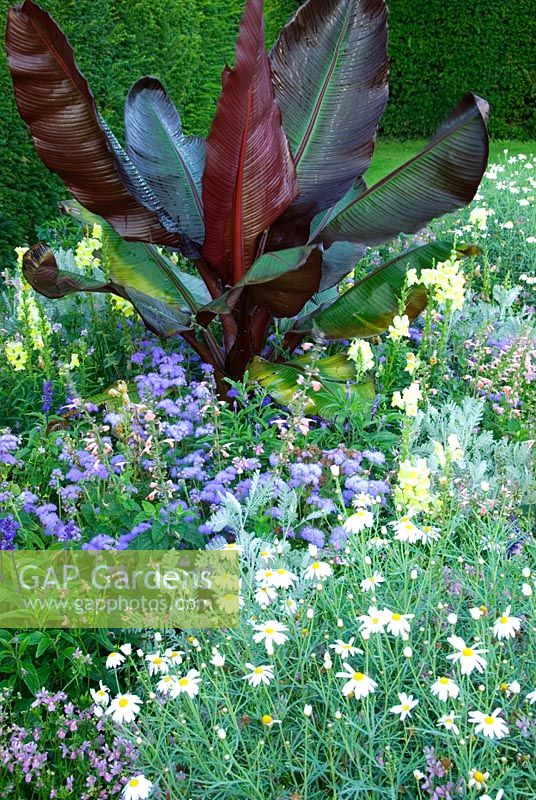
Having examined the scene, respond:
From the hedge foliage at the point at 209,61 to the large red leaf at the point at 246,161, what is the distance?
116 inches

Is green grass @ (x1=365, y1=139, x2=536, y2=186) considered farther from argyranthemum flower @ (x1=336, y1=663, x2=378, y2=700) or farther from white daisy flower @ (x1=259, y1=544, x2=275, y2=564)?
argyranthemum flower @ (x1=336, y1=663, x2=378, y2=700)

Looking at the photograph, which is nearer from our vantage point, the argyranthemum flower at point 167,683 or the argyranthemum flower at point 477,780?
the argyranthemum flower at point 477,780

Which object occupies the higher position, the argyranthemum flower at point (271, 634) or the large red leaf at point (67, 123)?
the large red leaf at point (67, 123)

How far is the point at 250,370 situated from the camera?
3.26 meters

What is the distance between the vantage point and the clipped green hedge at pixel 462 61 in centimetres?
1133

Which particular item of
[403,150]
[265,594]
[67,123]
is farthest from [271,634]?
[403,150]

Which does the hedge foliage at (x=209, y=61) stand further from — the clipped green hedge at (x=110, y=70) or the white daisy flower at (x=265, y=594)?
the white daisy flower at (x=265, y=594)

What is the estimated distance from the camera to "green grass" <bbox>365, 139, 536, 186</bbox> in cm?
1058

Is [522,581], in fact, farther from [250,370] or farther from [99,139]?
[99,139]

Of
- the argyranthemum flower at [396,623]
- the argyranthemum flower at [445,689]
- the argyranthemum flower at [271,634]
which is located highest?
the argyranthemum flower at [396,623]

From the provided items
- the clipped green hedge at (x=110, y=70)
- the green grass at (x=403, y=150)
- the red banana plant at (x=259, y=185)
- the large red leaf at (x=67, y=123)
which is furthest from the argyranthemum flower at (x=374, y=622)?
the green grass at (x=403, y=150)

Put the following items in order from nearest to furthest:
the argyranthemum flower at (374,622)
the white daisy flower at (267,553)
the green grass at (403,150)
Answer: the argyranthemum flower at (374,622) < the white daisy flower at (267,553) < the green grass at (403,150)

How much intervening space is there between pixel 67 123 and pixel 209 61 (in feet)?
19.6

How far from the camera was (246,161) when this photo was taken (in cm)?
292
